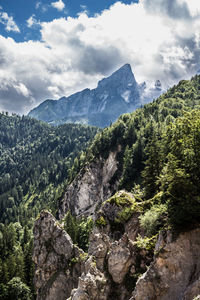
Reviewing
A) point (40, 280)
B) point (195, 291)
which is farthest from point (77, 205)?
point (195, 291)

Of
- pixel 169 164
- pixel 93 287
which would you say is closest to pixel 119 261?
pixel 93 287

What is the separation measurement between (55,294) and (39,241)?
38.7 ft

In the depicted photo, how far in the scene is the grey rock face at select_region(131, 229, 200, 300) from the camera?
62.0ft

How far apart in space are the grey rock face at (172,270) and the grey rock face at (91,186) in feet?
298

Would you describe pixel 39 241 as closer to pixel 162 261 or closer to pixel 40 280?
pixel 40 280

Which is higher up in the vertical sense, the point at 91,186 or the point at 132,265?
the point at 91,186

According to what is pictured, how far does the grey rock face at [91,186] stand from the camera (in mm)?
114438

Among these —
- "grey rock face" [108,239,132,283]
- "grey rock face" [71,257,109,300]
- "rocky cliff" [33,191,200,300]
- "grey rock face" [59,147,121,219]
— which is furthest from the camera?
"grey rock face" [59,147,121,219]

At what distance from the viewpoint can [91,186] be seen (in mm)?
122062

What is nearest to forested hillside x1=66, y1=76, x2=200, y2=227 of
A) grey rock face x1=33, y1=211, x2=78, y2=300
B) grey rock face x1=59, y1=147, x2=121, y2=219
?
grey rock face x1=59, y1=147, x2=121, y2=219

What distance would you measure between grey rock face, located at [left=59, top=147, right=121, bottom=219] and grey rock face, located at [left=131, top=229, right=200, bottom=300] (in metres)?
91.0

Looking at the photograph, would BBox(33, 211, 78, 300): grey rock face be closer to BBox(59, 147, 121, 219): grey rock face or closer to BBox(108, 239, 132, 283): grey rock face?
BBox(108, 239, 132, 283): grey rock face

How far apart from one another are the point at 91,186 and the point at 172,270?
103 metres

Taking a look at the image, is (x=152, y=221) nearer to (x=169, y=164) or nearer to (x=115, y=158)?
(x=169, y=164)
